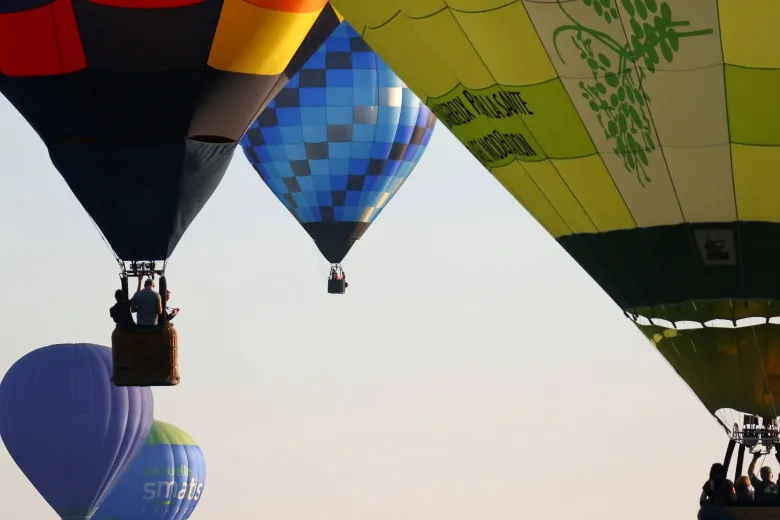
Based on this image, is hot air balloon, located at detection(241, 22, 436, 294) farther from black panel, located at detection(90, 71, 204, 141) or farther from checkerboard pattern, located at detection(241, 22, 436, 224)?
black panel, located at detection(90, 71, 204, 141)

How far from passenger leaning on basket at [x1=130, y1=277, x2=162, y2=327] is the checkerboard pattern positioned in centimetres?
769

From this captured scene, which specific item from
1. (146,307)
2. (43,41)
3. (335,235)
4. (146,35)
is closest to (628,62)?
(146,35)

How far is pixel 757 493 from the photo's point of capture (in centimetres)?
1353

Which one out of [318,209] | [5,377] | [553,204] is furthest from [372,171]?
[553,204]

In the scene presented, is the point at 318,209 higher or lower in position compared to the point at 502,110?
higher

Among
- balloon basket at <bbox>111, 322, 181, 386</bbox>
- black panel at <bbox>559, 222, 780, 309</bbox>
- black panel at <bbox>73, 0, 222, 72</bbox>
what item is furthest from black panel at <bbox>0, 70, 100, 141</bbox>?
black panel at <bbox>559, 222, 780, 309</bbox>

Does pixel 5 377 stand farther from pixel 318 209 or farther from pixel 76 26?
pixel 76 26

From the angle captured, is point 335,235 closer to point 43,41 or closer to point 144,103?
point 144,103

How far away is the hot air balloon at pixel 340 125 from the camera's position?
25.3m

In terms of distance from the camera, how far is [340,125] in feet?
83.4

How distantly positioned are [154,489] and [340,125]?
8959 mm

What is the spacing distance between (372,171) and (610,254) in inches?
471

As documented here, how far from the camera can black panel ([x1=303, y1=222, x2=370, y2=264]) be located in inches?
1038

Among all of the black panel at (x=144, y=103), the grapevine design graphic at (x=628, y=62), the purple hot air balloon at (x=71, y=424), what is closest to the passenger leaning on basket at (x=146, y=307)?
the black panel at (x=144, y=103)
